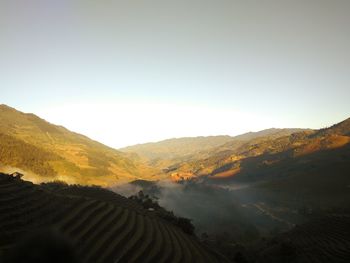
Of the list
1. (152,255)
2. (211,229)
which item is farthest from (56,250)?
(211,229)

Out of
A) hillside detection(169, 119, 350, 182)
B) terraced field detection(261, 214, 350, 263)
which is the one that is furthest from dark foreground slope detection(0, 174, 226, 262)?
hillside detection(169, 119, 350, 182)

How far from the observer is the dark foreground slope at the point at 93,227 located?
13.7 m

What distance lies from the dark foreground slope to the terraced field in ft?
18.8

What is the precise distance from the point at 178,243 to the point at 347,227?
16.9 metres

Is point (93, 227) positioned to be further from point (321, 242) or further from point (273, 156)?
point (273, 156)

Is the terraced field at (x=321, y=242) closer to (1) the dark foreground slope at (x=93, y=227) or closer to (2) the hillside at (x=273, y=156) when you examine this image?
(1) the dark foreground slope at (x=93, y=227)

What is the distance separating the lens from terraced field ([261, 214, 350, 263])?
22797 millimetres

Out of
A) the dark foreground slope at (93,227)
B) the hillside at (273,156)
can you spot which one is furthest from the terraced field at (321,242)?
the hillside at (273,156)

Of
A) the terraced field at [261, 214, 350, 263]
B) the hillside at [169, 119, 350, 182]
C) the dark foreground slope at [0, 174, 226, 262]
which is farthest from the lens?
the hillside at [169, 119, 350, 182]

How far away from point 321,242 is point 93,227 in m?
17.3

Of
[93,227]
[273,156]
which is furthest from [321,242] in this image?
[273,156]

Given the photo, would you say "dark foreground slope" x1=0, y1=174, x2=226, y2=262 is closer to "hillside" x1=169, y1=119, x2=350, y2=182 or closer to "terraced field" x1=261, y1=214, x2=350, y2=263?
"terraced field" x1=261, y1=214, x2=350, y2=263

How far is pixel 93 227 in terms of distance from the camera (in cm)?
1675

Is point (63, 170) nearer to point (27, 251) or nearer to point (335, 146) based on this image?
point (335, 146)
